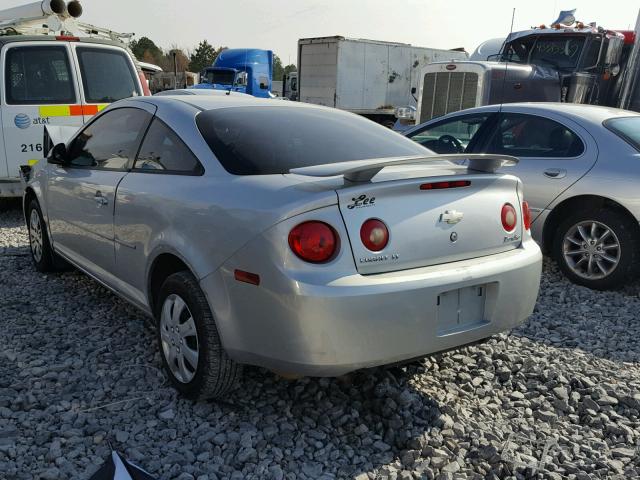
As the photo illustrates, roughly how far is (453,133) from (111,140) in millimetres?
3613

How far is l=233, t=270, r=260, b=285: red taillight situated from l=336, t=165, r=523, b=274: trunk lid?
43 cm

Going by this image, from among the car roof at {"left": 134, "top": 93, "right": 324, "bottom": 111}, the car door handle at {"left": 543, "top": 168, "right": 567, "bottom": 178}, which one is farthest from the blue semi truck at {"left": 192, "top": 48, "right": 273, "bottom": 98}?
the car roof at {"left": 134, "top": 93, "right": 324, "bottom": 111}

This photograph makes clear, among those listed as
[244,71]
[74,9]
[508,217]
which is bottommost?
[244,71]

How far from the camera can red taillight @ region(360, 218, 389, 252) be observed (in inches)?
101

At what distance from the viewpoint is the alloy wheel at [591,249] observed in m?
5.09

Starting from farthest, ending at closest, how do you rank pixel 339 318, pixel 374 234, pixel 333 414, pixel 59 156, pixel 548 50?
Result: pixel 548 50 < pixel 59 156 < pixel 333 414 < pixel 374 234 < pixel 339 318

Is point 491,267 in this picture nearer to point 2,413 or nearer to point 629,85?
point 2,413

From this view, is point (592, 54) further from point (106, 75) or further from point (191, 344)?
point (191, 344)

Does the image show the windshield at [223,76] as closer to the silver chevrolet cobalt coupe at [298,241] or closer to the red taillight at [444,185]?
the silver chevrolet cobalt coupe at [298,241]

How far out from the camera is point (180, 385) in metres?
3.15

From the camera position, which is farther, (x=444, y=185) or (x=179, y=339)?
(x=179, y=339)

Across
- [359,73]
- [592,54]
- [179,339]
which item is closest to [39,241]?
[179,339]

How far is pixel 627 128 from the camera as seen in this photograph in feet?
17.2

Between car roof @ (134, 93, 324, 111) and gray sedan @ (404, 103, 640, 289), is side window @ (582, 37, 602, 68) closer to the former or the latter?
gray sedan @ (404, 103, 640, 289)
